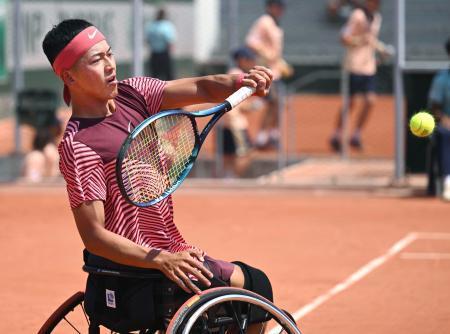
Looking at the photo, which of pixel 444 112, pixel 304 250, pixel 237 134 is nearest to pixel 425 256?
pixel 304 250

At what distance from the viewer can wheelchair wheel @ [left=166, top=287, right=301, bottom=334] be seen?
4754mm

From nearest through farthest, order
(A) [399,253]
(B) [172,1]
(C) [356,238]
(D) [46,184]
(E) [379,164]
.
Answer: (A) [399,253] → (C) [356,238] → (D) [46,184] → (E) [379,164] → (B) [172,1]

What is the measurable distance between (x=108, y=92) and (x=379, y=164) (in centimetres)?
1154

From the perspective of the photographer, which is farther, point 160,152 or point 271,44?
point 271,44

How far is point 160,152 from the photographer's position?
5.12 meters

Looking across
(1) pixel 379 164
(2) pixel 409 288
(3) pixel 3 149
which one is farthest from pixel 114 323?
(3) pixel 3 149

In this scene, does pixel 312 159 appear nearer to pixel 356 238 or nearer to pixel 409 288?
pixel 356 238

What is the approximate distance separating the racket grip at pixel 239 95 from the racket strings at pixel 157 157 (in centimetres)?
19

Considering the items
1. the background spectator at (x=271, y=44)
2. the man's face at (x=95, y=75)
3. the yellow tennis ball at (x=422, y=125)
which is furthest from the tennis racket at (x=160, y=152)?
the background spectator at (x=271, y=44)

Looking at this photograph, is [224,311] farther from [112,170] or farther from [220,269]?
[112,170]

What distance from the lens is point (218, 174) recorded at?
15.5m

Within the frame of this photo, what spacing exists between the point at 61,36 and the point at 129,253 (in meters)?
0.91

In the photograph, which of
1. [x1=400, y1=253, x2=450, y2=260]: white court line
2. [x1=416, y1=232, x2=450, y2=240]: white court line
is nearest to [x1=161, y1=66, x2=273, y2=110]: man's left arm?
[x1=400, y1=253, x2=450, y2=260]: white court line

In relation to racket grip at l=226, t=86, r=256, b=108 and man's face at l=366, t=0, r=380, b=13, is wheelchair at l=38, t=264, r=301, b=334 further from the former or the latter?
man's face at l=366, t=0, r=380, b=13
